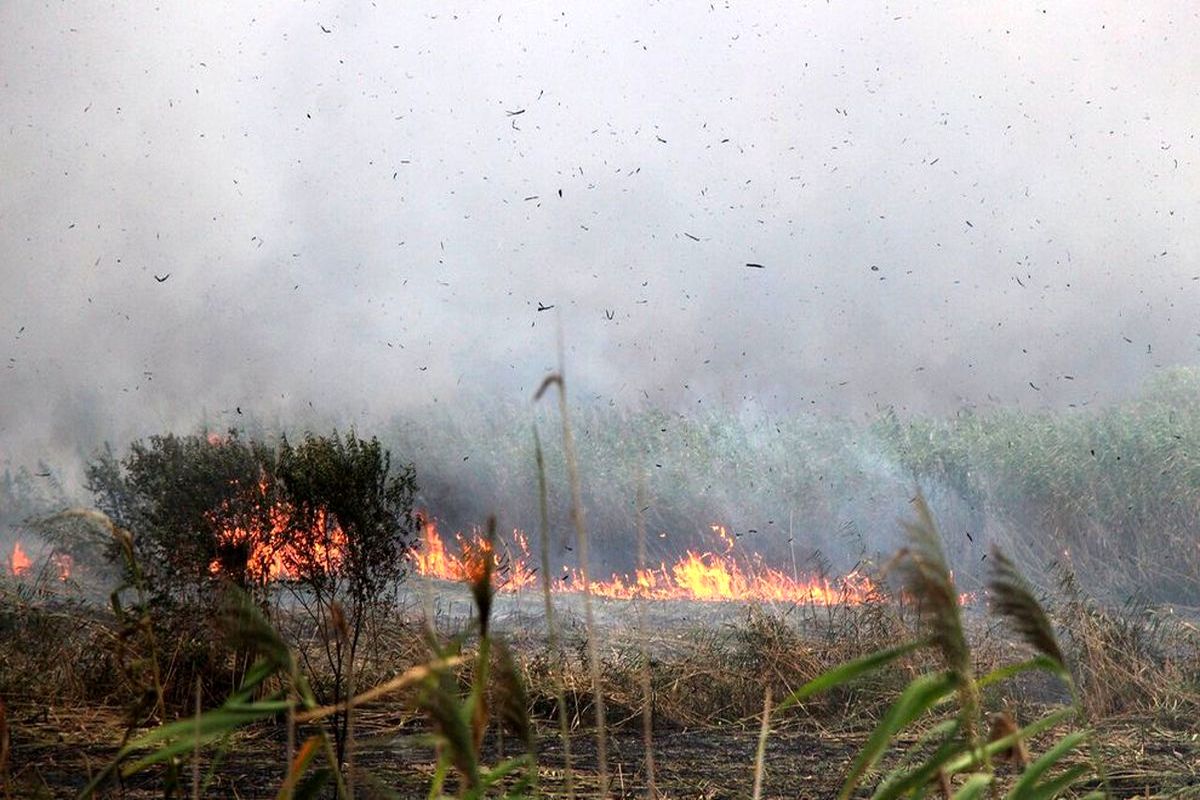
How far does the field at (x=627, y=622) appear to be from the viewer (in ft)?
3.57

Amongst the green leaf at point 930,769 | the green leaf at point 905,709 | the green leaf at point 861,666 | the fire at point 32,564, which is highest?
the fire at point 32,564

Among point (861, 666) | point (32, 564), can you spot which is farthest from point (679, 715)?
point (32, 564)

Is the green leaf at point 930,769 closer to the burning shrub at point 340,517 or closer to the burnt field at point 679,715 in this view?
the burnt field at point 679,715

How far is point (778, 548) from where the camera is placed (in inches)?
437

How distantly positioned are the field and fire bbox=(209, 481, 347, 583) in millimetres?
19

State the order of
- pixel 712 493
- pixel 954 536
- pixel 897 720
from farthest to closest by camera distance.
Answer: pixel 712 493
pixel 954 536
pixel 897 720

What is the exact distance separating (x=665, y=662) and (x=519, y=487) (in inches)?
212

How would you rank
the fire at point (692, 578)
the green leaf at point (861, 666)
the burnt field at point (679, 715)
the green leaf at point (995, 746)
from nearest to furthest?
the green leaf at point (861, 666), the green leaf at point (995, 746), the burnt field at point (679, 715), the fire at point (692, 578)

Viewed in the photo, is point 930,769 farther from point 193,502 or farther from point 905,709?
point 193,502

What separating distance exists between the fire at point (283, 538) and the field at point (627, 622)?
2cm

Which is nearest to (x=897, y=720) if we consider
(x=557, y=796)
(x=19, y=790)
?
(x=557, y=796)

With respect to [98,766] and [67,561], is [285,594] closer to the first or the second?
[67,561]

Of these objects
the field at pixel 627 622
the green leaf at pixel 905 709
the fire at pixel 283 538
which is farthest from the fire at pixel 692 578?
the green leaf at pixel 905 709

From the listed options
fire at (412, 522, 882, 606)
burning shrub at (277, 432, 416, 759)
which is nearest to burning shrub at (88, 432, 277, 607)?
burning shrub at (277, 432, 416, 759)
